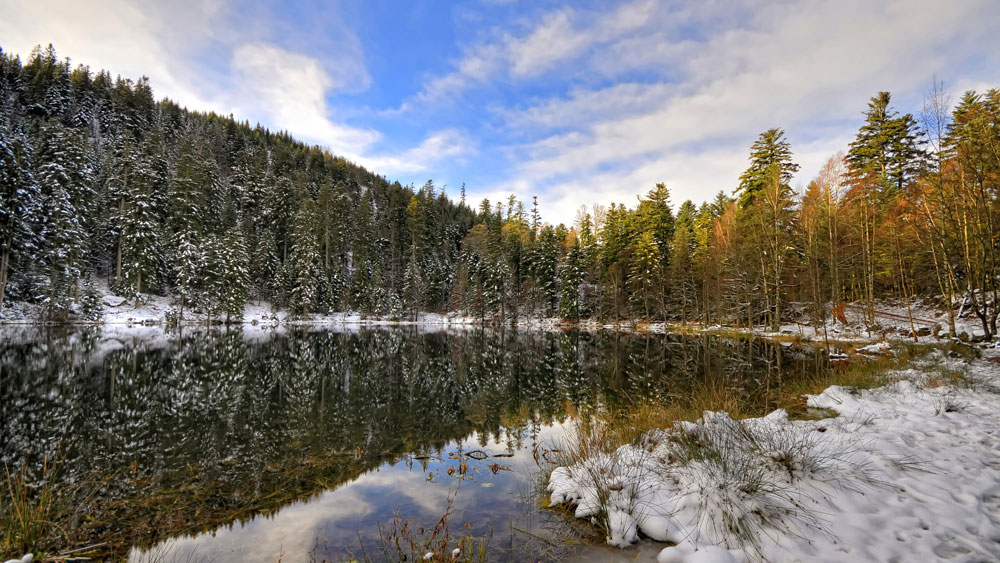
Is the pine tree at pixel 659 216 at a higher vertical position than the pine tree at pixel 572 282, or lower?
higher

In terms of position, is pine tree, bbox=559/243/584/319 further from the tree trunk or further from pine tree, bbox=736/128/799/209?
the tree trunk

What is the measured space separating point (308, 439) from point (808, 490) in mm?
9143

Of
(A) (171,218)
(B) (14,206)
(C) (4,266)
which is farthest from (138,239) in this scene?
(C) (4,266)

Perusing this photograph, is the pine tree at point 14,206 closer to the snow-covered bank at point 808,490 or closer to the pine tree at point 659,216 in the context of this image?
the snow-covered bank at point 808,490

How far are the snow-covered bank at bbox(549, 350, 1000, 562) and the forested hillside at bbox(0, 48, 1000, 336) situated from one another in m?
12.7

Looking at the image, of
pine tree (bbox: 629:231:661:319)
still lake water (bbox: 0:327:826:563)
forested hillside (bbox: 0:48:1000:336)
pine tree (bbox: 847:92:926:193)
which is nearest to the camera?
still lake water (bbox: 0:327:826:563)

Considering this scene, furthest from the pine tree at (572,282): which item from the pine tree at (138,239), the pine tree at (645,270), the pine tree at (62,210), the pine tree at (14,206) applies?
the pine tree at (14,206)

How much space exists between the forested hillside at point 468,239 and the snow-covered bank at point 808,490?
41.6 ft

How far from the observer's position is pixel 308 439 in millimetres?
9203

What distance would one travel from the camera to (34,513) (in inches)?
150

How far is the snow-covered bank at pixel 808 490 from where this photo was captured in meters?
3.42

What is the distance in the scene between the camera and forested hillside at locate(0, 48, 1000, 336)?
63.2 feet

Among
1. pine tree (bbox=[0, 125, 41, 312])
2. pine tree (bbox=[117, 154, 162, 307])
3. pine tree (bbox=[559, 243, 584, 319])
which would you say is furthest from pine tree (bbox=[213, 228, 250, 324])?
pine tree (bbox=[559, 243, 584, 319])

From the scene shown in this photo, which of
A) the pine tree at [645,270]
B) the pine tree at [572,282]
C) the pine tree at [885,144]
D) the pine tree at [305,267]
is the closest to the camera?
the pine tree at [885,144]
